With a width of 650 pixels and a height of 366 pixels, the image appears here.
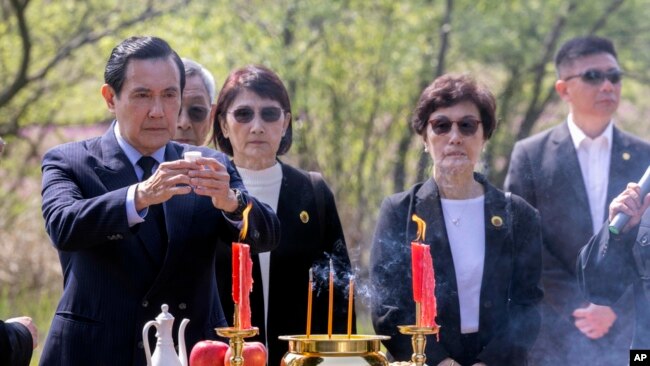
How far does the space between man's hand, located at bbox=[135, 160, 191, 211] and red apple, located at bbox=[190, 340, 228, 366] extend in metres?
0.52

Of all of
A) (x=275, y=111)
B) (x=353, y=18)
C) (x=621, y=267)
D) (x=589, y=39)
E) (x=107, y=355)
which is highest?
(x=353, y=18)

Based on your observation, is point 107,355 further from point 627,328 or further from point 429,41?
point 429,41

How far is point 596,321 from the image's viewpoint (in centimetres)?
616

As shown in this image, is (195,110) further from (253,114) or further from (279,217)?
(279,217)

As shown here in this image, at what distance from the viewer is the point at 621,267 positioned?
5.30 metres

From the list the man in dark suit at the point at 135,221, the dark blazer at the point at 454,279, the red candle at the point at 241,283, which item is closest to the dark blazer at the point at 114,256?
the man in dark suit at the point at 135,221

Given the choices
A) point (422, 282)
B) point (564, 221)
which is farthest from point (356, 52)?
point (422, 282)

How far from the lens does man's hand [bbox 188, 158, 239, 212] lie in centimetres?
411

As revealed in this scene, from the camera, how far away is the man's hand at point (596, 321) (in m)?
6.15

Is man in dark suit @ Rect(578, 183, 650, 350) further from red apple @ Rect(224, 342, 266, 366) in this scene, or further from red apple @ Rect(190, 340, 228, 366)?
red apple @ Rect(190, 340, 228, 366)

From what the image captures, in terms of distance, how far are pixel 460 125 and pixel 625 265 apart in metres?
0.99

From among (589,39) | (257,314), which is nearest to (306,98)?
(589,39)

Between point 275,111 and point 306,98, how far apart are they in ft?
20.8

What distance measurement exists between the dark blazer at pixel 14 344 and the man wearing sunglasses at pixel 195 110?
6.25ft
